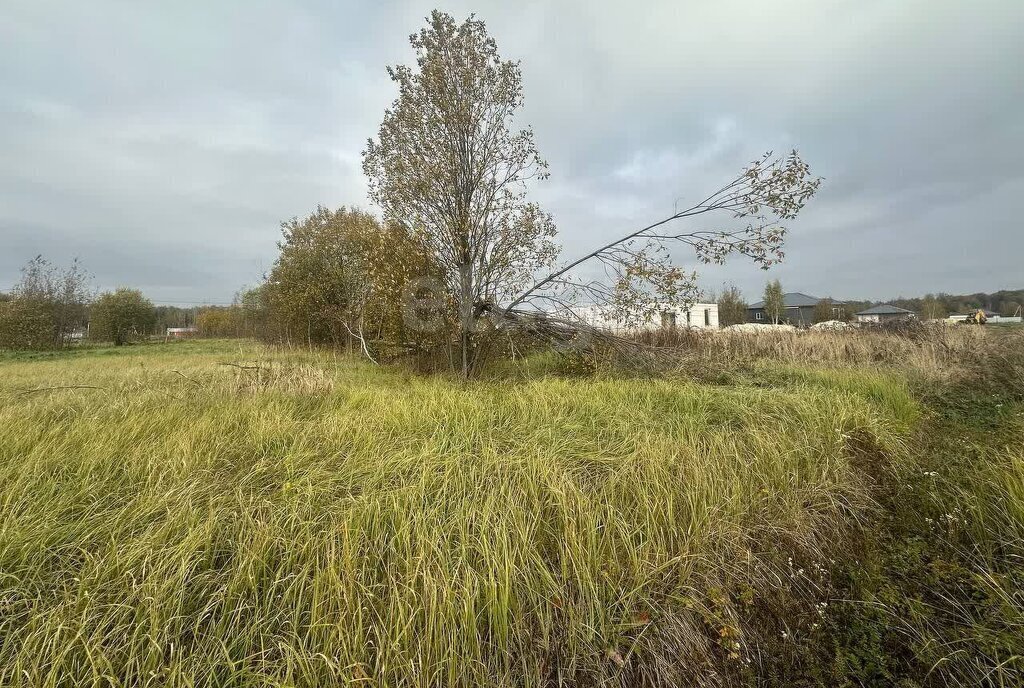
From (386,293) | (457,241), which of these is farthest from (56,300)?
(457,241)

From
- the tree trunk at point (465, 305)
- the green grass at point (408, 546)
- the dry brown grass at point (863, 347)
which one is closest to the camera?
the green grass at point (408, 546)

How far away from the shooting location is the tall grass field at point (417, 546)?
1.43 m

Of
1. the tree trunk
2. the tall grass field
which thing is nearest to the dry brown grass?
the tree trunk

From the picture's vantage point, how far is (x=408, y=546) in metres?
1.82

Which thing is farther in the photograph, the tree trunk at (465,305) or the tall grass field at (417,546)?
the tree trunk at (465,305)

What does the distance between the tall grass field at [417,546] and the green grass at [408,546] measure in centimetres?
1

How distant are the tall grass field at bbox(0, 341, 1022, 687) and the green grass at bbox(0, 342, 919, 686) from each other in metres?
0.01

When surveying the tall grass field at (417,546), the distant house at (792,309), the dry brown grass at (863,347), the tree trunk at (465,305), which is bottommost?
the tall grass field at (417,546)

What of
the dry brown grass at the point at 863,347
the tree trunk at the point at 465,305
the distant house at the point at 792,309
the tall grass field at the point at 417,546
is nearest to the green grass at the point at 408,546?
the tall grass field at the point at 417,546

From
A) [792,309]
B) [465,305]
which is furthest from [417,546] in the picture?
[792,309]

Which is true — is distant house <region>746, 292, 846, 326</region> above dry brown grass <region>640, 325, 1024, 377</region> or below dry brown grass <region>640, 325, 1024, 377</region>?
above

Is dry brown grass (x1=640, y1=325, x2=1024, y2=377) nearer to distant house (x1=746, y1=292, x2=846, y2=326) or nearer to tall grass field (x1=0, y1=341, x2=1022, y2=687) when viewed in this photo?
tall grass field (x1=0, y1=341, x2=1022, y2=687)

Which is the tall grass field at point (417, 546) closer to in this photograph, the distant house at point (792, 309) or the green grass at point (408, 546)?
the green grass at point (408, 546)

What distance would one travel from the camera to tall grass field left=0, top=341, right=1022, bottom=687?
1.43m
